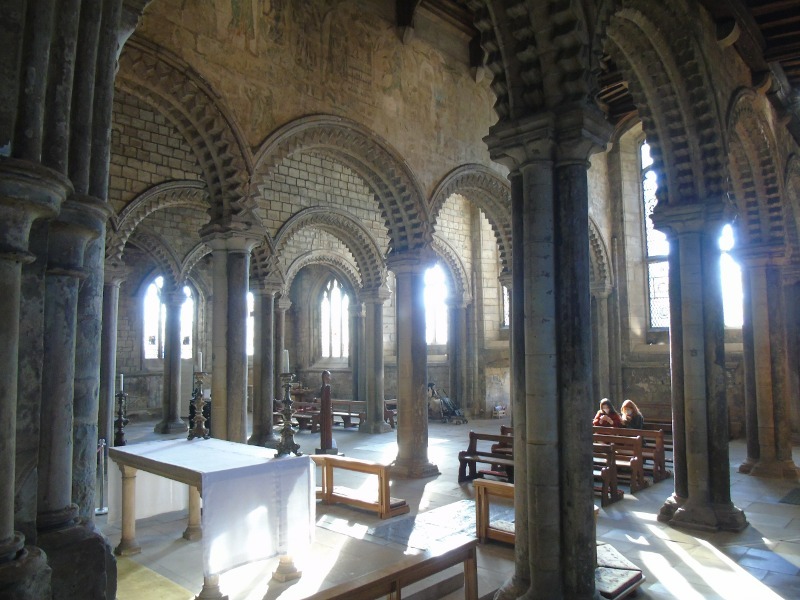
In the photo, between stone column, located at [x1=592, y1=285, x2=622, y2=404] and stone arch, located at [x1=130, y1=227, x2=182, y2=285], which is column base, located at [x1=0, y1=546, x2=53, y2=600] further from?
stone column, located at [x1=592, y1=285, x2=622, y2=404]

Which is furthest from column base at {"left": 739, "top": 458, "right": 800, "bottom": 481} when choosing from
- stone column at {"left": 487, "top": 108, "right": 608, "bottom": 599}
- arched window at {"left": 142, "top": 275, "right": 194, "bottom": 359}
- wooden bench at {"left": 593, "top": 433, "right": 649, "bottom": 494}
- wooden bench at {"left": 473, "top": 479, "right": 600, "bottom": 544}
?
arched window at {"left": 142, "top": 275, "right": 194, "bottom": 359}

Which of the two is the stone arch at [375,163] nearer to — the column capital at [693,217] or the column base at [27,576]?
the column capital at [693,217]

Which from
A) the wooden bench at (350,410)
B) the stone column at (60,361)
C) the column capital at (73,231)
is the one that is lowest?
the wooden bench at (350,410)

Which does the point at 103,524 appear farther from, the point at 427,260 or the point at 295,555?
the point at 427,260

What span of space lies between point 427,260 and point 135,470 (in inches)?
225

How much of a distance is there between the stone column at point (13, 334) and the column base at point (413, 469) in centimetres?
773

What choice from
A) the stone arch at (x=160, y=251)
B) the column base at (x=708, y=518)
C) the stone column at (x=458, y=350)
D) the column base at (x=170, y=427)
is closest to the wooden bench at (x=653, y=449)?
the column base at (x=708, y=518)

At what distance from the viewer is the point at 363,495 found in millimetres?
7840

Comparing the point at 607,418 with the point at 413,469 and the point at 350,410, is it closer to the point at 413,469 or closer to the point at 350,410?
the point at 413,469

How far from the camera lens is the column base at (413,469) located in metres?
9.72

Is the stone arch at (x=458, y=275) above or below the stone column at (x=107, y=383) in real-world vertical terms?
above

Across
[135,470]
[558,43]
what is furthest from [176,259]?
[558,43]

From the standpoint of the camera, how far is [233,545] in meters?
4.65

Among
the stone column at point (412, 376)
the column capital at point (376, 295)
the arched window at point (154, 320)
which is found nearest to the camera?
the stone column at point (412, 376)
